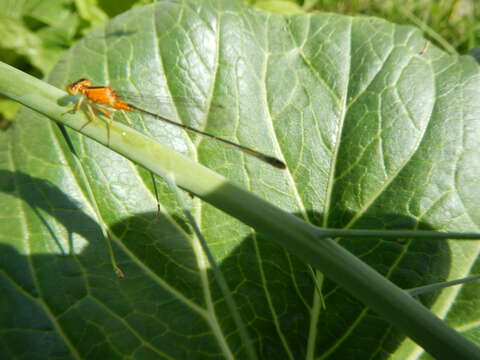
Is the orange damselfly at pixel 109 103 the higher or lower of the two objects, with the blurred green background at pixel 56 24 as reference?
lower

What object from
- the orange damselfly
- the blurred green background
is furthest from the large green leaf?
the blurred green background

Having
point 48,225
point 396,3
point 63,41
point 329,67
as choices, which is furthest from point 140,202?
point 396,3

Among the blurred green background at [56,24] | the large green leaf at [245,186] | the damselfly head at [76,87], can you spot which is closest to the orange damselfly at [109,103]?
the damselfly head at [76,87]

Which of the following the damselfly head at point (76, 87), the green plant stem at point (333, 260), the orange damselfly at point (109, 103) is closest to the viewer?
the green plant stem at point (333, 260)

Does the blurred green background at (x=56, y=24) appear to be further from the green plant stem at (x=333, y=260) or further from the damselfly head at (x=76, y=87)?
the green plant stem at (x=333, y=260)

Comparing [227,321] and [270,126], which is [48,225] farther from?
[270,126]

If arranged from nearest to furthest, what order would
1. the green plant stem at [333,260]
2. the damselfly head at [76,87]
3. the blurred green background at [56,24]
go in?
1. the green plant stem at [333,260]
2. the damselfly head at [76,87]
3. the blurred green background at [56,24]

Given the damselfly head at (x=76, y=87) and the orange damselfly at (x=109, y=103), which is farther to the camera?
the damselfly head at (x=76, y=87)

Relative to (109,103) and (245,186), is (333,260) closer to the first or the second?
(245,186)

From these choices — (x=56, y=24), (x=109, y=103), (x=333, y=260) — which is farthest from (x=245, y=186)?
(x=56, y=24)

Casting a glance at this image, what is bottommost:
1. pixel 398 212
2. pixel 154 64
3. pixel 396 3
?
pixel 398 212
